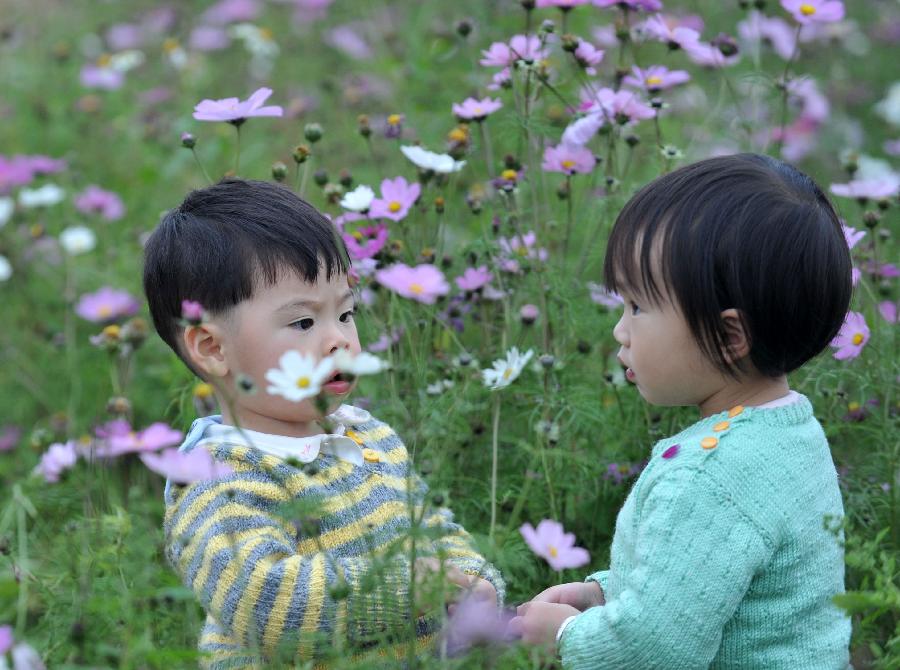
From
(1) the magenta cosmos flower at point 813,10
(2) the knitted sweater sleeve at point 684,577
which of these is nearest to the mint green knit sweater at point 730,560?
(2) the knitted sweater sleeve at point 684,577

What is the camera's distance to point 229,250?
1.61 meters

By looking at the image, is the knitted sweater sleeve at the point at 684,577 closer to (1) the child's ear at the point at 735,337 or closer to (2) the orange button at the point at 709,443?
(2) the orange button at the point at 709,443

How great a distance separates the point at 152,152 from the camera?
12.9ft

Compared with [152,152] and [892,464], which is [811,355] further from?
[152,152]

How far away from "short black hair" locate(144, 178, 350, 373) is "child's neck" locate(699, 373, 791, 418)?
1.58 ft

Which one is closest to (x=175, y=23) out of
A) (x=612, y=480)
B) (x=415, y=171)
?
(x=415, y=171)

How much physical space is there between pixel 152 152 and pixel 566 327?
217 cm

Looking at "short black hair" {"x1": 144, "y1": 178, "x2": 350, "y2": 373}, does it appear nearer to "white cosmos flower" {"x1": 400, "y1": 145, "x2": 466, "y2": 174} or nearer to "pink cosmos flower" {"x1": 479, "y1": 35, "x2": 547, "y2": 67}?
"white cosmos flower" {"x1": 400, "y1": 145, "x2": 466, "y2": 174}

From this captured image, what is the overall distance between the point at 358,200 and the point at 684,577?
0.82 metres

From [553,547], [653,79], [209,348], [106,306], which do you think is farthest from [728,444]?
[106,306]

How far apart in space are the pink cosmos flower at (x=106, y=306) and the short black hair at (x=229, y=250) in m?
1.16

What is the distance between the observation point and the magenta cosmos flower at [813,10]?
7.19ft

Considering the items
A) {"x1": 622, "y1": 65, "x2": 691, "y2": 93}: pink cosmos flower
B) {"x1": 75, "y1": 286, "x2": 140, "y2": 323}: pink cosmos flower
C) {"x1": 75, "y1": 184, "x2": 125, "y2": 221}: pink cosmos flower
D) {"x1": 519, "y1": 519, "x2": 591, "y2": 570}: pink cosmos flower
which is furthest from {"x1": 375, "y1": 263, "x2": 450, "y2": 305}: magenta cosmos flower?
{"x1": 75, "y1": 184, "x2": 125, "y2": 221}: pink cosmos flower

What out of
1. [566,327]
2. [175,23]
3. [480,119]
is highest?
[480,119]
